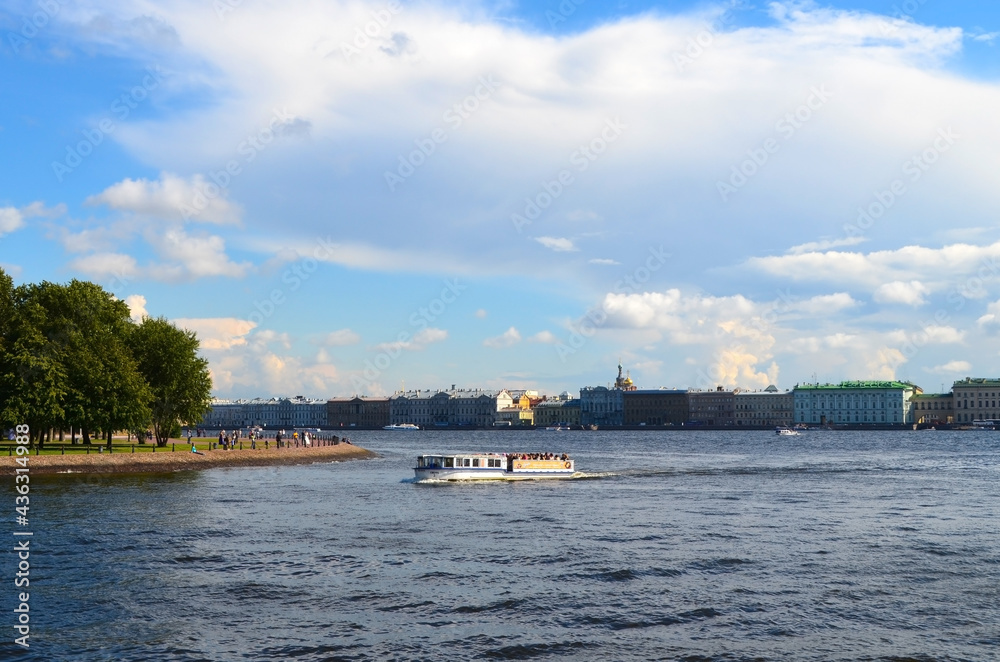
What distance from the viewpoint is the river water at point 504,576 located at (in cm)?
2344

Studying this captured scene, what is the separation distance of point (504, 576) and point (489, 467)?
133 ft

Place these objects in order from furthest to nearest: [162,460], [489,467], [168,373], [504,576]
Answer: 1. [168,373]
2. [162,460]
3. [489,467]
4. [504,576]

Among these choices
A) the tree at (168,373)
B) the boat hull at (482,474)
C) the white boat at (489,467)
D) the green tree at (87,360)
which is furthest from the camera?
the tree at (168,373)

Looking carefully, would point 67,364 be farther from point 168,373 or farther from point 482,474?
point 482,474

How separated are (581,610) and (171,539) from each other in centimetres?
Answer: 1863

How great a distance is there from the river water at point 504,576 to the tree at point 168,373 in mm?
27169

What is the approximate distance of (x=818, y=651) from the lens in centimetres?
2298

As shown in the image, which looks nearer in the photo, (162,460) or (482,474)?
(482,474)

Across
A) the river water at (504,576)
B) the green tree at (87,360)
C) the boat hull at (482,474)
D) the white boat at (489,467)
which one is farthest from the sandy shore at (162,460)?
the boat hull at (482,474)

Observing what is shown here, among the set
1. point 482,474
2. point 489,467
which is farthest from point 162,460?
point 489,467

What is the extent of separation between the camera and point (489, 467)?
71688 mm

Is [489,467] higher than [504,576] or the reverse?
higher

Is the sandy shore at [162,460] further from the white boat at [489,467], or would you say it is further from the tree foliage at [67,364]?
the white boat at [489,467]

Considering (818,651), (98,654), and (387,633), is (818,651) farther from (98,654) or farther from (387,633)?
(98,654)
